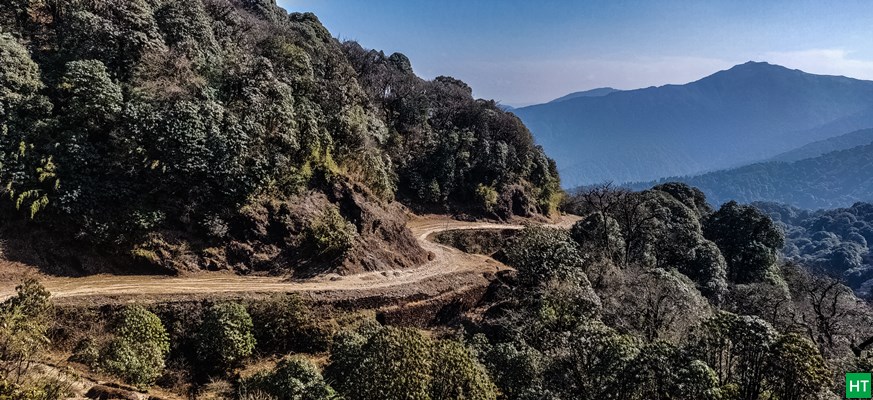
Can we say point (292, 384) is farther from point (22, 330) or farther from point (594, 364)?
point (594, 364)

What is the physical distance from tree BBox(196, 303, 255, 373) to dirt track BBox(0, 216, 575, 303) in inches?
88.1

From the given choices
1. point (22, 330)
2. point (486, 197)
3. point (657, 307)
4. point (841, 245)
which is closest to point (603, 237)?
point (657, 307)

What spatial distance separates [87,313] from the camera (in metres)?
20.0

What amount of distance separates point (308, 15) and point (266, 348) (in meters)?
60.0

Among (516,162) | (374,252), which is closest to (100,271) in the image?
(374,252)

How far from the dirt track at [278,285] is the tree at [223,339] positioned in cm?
224

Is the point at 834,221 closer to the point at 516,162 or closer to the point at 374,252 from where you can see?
the point at 516,162

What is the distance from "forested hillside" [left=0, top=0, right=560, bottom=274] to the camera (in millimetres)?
23453

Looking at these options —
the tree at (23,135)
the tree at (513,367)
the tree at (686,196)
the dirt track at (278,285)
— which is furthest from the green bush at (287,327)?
the tree at (686,196)

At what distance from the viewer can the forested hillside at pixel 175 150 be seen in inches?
923

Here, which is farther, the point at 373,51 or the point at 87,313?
the point at 373,51

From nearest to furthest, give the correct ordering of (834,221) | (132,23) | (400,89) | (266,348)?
(266,348)
(132,23)
(400,89)
(834,221)

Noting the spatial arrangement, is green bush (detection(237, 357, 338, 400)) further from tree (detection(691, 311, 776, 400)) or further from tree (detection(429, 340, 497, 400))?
tree (detection(691, 311, 776, 400))

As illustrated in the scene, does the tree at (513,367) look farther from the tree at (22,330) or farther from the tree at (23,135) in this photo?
the tree at (23,135)
